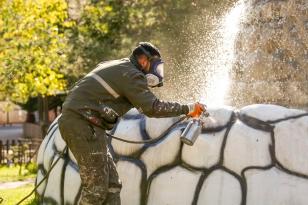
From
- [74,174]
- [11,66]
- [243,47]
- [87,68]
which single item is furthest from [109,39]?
[74,174]

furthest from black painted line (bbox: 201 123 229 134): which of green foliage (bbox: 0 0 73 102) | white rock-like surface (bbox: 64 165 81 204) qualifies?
green foliage (bbox: 0 0 73 102)

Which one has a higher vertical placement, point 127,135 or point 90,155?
point 127,135

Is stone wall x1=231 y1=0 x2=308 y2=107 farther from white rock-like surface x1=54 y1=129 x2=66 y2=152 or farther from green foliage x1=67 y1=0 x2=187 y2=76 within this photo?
green foliage x1=67 y1=0 x2=187 y2=76

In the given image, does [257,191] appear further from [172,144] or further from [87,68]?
[87,68]

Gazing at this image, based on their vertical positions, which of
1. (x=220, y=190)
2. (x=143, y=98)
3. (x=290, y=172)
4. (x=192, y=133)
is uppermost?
(x=143, y=98)

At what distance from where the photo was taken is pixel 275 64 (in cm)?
644

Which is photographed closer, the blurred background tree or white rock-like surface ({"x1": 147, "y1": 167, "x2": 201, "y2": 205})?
white rock-like surface ({"x1": 147, "y1": 167, "x2": 201, "y2": 205})

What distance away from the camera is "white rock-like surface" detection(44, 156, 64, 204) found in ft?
16.8

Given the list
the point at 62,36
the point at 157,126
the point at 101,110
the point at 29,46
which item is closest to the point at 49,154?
the point at 157,126

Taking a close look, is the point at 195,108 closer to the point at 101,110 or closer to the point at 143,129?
the point at 101,110

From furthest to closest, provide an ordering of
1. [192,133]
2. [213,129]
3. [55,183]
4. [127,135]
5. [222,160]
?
[55,183] < [127,135] < [213,129] < [222,160] < [192,133]

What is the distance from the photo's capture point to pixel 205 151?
447 centimetres

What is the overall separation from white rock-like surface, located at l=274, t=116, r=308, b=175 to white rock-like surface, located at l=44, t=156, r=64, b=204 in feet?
5.95

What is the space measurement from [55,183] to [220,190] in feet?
4.93
